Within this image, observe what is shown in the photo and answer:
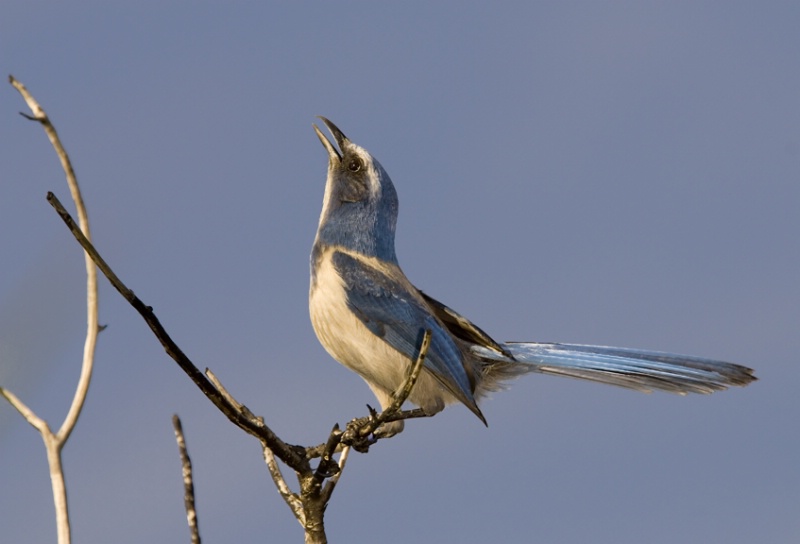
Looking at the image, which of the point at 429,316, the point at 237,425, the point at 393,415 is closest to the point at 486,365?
the point at 429,316

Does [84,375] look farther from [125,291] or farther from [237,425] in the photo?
[237,425]

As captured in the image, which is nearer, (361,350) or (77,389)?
(77,389)

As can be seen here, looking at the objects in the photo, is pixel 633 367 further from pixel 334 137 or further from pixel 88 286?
pixel 88 286

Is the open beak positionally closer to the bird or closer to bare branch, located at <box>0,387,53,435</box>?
the bird

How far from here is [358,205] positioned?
790 centimetres

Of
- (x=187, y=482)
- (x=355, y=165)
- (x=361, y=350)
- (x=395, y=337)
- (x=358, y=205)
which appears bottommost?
(x=187, y=482)

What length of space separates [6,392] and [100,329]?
0.45 m

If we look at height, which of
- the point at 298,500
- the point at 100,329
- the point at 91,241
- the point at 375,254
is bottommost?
the point at 298,500

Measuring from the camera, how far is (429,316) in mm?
7488

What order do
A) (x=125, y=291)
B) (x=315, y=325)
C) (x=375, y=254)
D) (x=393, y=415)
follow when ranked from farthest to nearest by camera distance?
1. (x=375, y=254)
2. (x=315, y=325)
3. (x=393, y=415)
4. (x=125, y=291)

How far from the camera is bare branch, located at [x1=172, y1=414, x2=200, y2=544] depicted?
11.4 ft

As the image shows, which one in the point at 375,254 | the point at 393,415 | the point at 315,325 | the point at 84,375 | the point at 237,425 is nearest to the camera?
the point at 84,375

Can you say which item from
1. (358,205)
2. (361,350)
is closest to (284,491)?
(361,350)

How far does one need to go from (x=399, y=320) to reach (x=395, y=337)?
0.50ft
